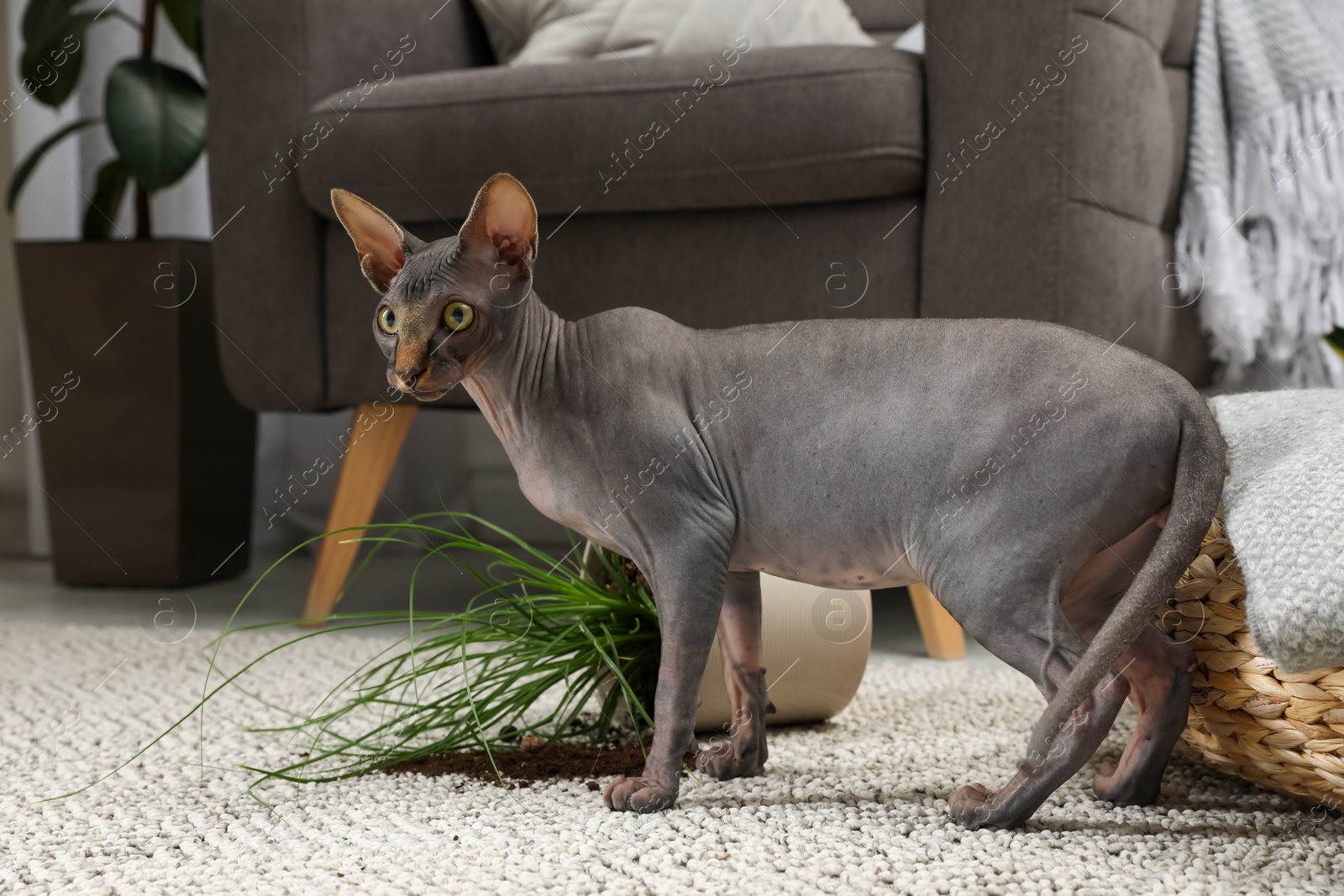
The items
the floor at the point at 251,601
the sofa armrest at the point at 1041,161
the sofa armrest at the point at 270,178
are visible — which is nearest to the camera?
A: the sofa armrest at the point at 1041,161

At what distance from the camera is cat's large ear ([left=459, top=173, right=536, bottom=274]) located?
2.62 ft

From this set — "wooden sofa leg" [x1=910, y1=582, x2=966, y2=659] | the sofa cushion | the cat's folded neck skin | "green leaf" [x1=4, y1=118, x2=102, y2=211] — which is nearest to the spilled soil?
the cat's folded neck skin

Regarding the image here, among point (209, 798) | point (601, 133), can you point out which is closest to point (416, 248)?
point (209, 798)

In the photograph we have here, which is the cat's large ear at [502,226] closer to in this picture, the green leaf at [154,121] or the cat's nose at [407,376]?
the cat's nose at [407,376]

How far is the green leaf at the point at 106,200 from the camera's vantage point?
217cm

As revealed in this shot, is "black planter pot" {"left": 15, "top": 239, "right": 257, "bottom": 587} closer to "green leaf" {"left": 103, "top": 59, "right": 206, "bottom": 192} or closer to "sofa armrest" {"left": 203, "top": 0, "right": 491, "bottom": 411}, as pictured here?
"green leaf" {"left": 103, "top": 59, "right": 206, "bottom": 192}

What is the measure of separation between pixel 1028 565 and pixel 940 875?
0.68 feet

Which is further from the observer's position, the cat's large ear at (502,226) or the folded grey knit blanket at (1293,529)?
the cat's large ear at (502,226)

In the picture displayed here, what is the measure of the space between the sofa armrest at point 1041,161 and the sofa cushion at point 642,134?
6 cm

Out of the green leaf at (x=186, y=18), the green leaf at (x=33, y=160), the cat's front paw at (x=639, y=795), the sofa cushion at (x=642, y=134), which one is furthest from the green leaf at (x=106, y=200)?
the cat's front paw at (x=639, y=795)

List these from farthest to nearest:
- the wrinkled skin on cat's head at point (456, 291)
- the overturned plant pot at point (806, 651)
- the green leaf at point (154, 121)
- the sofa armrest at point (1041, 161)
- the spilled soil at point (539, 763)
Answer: the green leaf at point (154, 121), the sofa armrest at point (1041, 161), the overturned plant pot at point (806, 651), the spilled soil at point (539, 763), the wrinkled skin on cat's head at point (456, 291)

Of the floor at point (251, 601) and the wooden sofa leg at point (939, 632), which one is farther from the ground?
the wooden sofa leg at point (939, 632)

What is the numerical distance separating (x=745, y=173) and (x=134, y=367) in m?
1.26

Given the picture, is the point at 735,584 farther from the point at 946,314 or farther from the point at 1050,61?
the point at 1050,61
